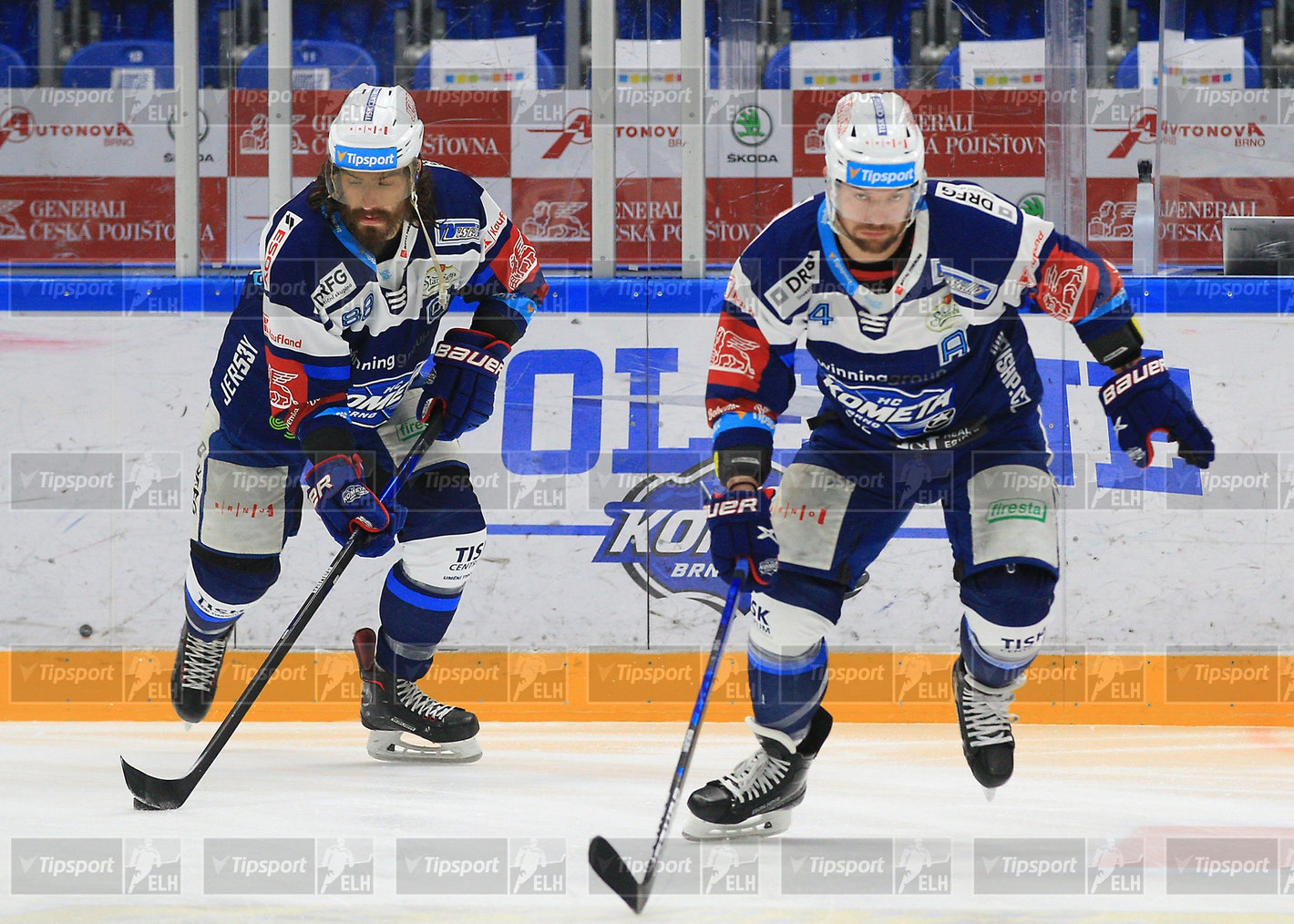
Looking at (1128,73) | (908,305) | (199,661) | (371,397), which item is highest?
(1128,73)

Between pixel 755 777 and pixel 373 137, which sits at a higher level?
pixel 373 137

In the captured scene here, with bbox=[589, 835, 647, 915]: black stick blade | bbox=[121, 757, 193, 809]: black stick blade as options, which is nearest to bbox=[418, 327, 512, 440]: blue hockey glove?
bbox=[121, 757, 193, 809]: black stick blade

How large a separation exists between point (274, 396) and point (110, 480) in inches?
54.9

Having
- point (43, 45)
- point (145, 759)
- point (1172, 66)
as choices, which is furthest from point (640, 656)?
point (43, 45)

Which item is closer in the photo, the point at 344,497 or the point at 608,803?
the point at 608,803

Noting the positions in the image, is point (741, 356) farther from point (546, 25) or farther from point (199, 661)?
point (546, 25)

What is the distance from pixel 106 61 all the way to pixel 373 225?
2.80m

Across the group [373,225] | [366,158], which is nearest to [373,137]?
[366,158]

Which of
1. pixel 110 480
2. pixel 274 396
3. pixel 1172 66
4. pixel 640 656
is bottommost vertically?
pixel 640 656

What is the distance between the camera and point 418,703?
12.3ft

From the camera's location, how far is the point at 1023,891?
2.44 metres

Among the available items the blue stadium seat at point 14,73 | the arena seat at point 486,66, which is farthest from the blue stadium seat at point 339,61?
the blue stadium seat at point 14,73

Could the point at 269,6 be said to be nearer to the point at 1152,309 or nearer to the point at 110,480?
the point at 110,480

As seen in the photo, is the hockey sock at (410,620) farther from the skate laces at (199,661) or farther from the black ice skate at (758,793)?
the black ice skate at (758,793)
